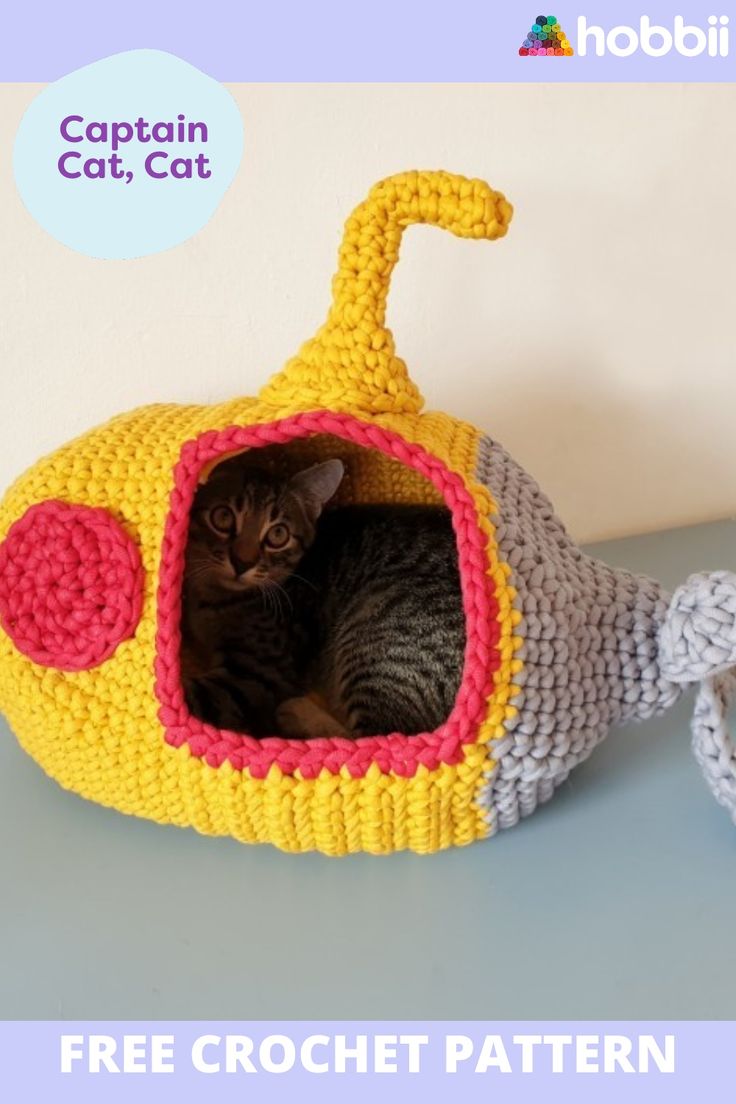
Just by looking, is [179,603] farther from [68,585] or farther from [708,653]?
[708,653]

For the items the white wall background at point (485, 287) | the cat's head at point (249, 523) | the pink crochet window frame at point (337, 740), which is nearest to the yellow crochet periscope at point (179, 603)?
the pink crochet window frame at point (337, 740)

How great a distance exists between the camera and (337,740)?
0.85 m

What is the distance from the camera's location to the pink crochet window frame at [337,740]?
2.71 ft

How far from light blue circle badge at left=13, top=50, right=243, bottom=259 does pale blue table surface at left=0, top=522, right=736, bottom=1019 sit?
0.55m

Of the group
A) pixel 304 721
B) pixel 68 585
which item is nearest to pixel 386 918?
pixel 304 721

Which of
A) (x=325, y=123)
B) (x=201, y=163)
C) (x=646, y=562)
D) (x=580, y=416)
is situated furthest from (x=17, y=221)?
(x=646, y=562)

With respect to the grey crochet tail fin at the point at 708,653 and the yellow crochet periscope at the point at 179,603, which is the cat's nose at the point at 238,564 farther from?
the grey crochet tail fin at the point at 708,653

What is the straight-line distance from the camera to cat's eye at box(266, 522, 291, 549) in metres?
1.07

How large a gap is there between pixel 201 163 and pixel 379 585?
463 millimetres

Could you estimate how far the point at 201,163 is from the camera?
1133mm

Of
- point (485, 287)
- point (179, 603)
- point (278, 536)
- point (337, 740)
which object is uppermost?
point (485, 287)

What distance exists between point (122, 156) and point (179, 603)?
499 mm

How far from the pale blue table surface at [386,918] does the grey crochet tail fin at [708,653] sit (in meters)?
0.06

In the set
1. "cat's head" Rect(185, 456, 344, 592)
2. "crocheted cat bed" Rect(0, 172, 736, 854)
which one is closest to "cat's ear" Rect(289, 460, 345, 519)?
"cat's head" Rect(185, 456, 344, 592)
